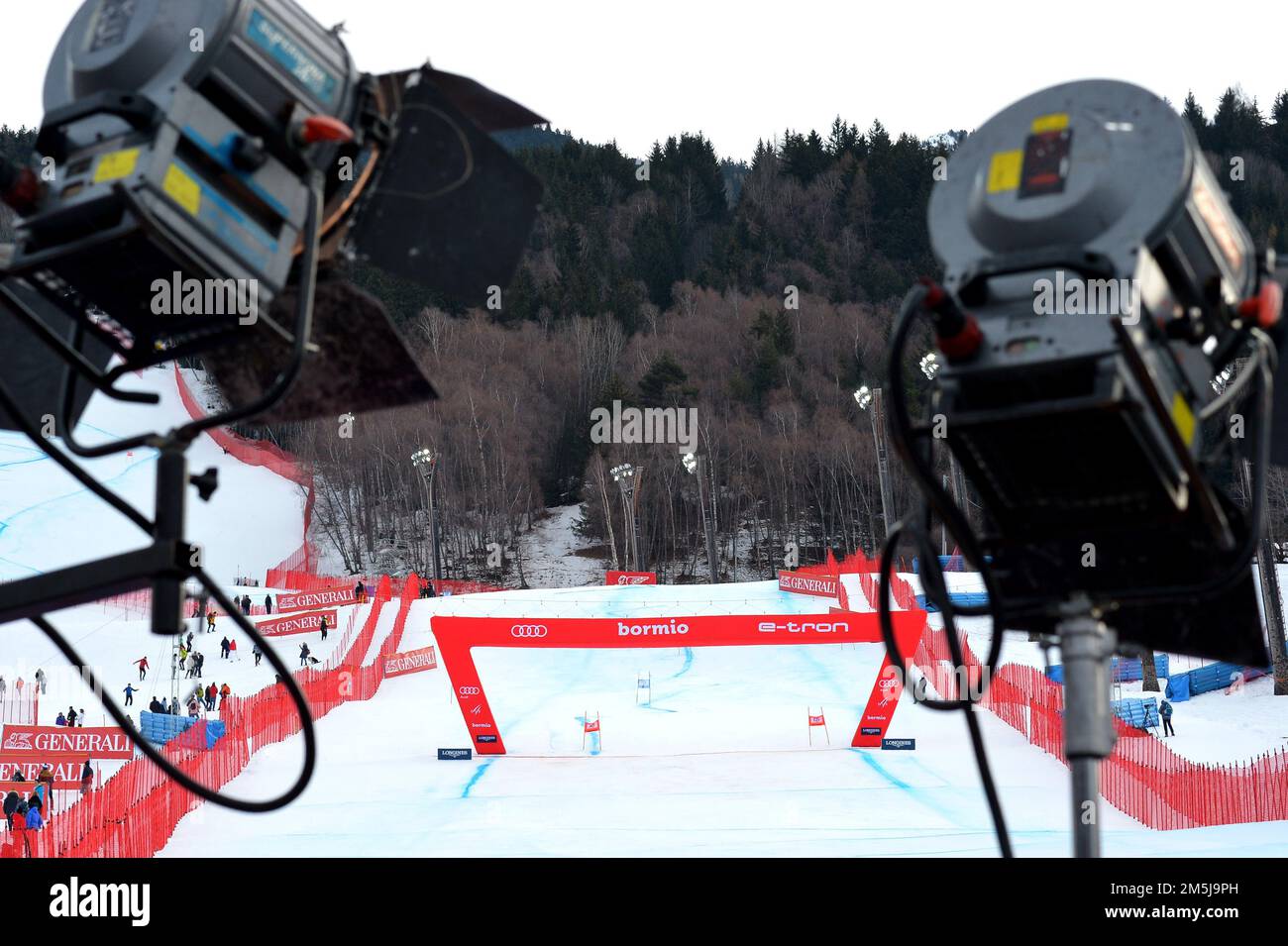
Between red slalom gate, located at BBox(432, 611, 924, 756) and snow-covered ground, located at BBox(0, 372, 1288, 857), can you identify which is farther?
red slalom gate, located at BBox(432, 611, 924, 756)

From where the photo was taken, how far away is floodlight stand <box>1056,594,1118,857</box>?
282 centimetres

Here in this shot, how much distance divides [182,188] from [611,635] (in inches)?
1066

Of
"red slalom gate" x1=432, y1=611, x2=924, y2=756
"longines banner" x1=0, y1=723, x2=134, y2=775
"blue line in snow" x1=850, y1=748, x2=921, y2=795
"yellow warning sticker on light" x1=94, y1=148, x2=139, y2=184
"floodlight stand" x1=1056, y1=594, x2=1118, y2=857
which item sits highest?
"yellow warning sticker on light" x1=94, y1=148, x2=139, y2=184

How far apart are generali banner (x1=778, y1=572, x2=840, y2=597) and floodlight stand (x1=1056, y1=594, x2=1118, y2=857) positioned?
4572cm

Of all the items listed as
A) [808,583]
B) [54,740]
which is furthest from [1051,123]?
[808,583]

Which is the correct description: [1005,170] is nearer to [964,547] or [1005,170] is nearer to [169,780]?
[964,547]

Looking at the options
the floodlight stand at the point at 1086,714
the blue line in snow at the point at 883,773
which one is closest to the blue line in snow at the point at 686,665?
the blue line in snow at the point at 883,773

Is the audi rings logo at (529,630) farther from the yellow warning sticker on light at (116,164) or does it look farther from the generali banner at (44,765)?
the yellow warning sticker on light at (116,164)

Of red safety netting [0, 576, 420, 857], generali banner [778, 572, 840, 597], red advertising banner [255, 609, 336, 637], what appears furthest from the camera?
generali banner [778, 572, 840, 597]

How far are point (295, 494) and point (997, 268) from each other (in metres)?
85.2

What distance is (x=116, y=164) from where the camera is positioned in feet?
9.09

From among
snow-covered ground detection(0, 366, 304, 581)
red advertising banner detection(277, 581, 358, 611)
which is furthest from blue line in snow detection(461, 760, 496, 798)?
snow-covered ground detection(0, 366, 304, 581)

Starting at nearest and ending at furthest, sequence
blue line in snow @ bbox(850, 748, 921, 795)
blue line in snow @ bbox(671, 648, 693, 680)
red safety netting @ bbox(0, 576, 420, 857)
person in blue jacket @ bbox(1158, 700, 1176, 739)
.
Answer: red safety netting @ bbox(0, 576, 420, 857)
blue line in snow @ bbox(850, 748, 921, 795)
person in blue jacket @ bbox(1158, 700, 1176, 739)
blue line in snow @ bbox(671, 648, 693, 680)

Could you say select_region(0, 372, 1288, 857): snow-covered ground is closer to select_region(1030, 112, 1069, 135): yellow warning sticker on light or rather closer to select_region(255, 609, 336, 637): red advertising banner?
select_region(255, 609, 336, 637): red advertising banner
